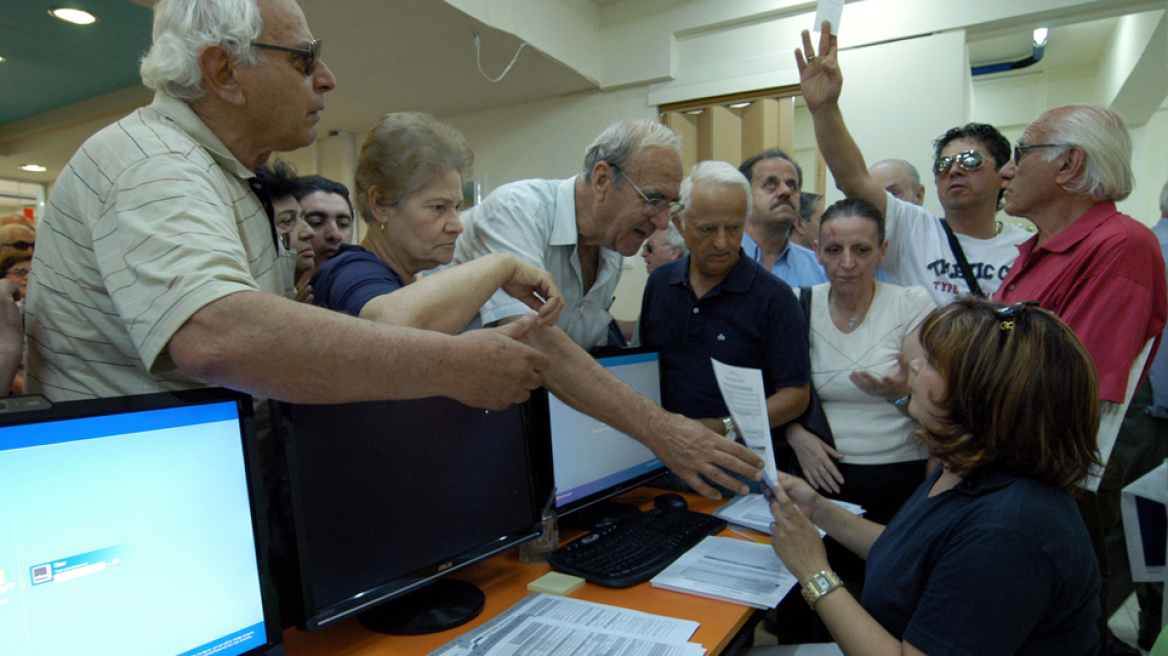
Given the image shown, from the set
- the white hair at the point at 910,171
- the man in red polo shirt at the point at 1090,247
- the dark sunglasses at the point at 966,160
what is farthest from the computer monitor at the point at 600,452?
the white hair at the point at 910,171

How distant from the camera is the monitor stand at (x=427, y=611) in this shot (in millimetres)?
1100

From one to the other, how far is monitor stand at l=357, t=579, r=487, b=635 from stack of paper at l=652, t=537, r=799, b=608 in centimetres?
37

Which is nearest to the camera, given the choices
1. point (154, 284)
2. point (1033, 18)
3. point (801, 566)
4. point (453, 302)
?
point (154, 284)

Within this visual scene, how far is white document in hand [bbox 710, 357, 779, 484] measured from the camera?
1257 millimetres

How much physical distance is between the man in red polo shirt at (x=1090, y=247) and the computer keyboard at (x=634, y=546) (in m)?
1.14

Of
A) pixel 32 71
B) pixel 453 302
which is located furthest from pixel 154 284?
pixel 32 71

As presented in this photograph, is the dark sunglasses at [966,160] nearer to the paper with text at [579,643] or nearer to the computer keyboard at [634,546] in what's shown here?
the computer keyboard at [634,546]

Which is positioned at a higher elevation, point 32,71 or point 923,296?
point 32,71

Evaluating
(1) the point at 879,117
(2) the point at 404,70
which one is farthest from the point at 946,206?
(2) the point at 404,70

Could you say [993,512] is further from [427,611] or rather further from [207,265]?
[207,265]

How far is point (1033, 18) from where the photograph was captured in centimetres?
348

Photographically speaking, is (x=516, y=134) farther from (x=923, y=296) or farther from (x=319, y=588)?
(x=319, y=588)

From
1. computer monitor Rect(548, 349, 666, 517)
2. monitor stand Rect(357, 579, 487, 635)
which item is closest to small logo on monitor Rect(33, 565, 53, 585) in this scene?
monitor stand Rect(357, 579, 487, 635)

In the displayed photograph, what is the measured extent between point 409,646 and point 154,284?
678 mm
